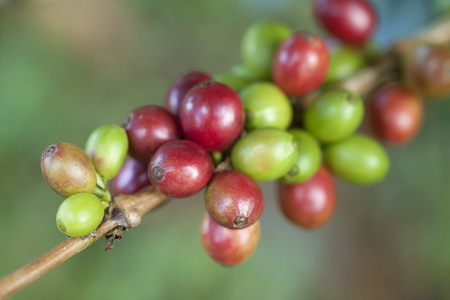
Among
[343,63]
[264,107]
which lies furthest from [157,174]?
[343,63]

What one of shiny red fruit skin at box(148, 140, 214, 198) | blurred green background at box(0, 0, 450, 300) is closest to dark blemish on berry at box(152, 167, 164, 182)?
shiny red fruit skin at box(148, 140, 214, 198)

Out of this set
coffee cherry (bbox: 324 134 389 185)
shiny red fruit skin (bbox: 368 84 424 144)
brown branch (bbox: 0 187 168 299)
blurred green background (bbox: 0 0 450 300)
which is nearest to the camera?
brown branch (bbox: 0 187 168 299)

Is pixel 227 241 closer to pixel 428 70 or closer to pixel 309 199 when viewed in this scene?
pixel 309 199

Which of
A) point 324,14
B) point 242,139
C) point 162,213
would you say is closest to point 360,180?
point 242,139

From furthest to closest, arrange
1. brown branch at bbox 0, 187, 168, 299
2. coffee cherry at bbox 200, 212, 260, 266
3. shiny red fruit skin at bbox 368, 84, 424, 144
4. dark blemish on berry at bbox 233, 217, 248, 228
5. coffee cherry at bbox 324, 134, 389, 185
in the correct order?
shiny red fruit skin at bbox 368, 84, 424, 144, coffee cherry at bbox 324, 134, 389, 185, coffee cherry at bbox 200, 212, 260, 266, dark blemish on berry at bbox 233, 217, 248, 228, brown branch at bbox 0, 187, 168, 299

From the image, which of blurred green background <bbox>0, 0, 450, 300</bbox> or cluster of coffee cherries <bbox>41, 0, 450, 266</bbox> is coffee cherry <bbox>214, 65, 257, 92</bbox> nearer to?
cluster of coffee cherries <bbox>41, 0, 450, 266</bbox>

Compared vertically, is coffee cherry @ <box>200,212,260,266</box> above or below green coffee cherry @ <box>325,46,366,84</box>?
below

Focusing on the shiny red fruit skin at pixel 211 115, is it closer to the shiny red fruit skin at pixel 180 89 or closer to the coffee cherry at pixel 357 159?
the shiny red fruit skin at pixel 180 89

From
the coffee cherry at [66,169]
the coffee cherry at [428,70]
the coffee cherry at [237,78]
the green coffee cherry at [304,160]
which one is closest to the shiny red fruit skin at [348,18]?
the coffee cherry at [428,70]
